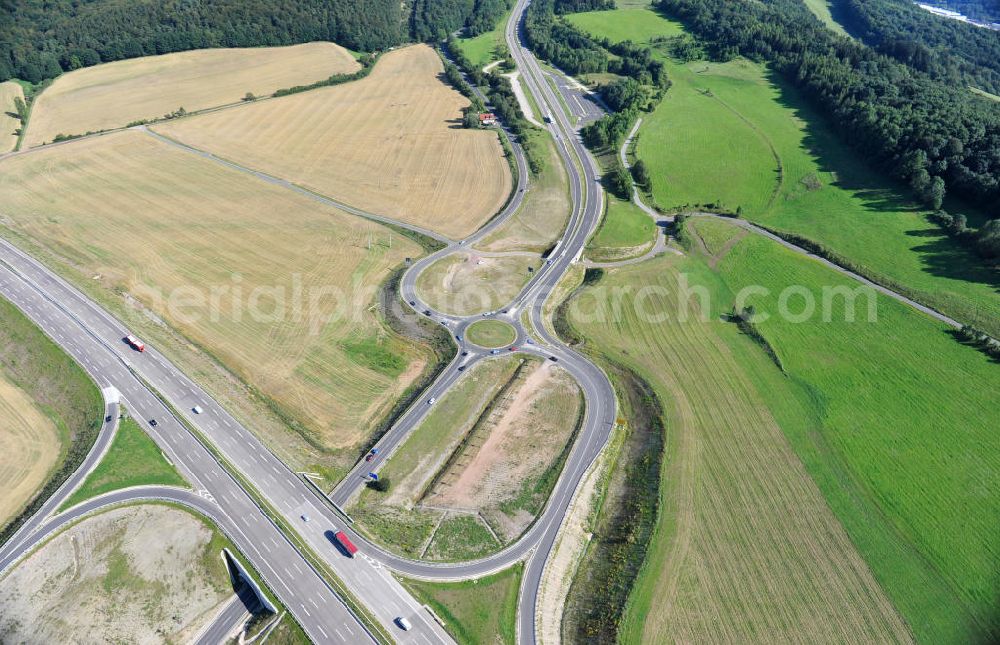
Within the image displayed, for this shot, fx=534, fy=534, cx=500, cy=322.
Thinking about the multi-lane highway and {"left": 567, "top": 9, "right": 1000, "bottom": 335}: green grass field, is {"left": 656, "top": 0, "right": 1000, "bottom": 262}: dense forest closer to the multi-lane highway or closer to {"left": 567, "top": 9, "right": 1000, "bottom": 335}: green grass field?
{"left": 567, "top": 9, "right": 1000, "bottom": 335}: green grass field

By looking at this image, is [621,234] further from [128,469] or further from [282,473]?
[128,469]

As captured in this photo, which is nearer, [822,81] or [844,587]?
[844,587]

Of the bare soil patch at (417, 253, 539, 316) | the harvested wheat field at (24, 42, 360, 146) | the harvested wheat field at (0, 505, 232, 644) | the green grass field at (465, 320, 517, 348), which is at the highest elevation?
the harvested wheat field at (24, 42, 360, 146)

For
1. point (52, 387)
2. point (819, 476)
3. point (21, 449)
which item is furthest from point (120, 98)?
point (819, 476)

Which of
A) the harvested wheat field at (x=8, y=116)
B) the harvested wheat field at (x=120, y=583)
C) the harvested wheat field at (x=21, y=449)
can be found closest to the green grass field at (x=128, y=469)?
the harvested wheat field at (x=120, y=583)

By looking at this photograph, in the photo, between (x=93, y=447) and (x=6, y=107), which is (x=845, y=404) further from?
(x=6, y=107)

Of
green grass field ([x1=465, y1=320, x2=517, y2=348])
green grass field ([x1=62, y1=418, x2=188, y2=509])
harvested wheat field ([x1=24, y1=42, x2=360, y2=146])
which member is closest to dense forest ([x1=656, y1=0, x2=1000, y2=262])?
green grass field ([x1=465, y1=320, x2=517, y2=348])

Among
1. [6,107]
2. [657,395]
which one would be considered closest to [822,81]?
[657,395]
